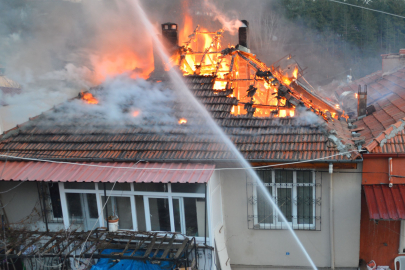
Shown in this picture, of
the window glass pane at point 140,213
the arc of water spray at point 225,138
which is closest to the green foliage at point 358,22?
the arc of water spray at point 225,138

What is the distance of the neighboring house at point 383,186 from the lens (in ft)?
23.9

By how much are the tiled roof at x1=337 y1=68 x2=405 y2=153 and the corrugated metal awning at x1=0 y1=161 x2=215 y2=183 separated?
407 cm

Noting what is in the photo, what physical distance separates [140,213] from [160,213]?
59 cm

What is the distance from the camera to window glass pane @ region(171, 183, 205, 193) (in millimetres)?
8094

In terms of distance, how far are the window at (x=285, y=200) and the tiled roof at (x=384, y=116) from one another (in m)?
1.74

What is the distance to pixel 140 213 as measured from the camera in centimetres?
863

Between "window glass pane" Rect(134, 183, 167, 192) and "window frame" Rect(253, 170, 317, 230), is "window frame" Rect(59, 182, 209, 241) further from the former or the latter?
"window frame" Rect(253, 170, 317, 230)

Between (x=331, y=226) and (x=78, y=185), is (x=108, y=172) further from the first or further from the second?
(x=331, y=226)

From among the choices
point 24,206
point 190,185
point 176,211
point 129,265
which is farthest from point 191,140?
point 24,206

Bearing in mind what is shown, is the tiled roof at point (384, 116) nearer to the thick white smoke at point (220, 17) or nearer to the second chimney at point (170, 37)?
the second chimney at point (170, 37)

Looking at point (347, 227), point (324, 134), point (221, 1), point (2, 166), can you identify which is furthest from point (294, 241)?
point (221, 1)

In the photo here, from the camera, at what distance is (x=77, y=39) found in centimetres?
1683

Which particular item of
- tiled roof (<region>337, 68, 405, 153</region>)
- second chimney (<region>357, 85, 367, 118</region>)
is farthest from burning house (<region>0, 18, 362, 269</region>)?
second chimney (<region>357, 85, 367, 118</region>)

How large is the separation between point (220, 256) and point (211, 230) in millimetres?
968
